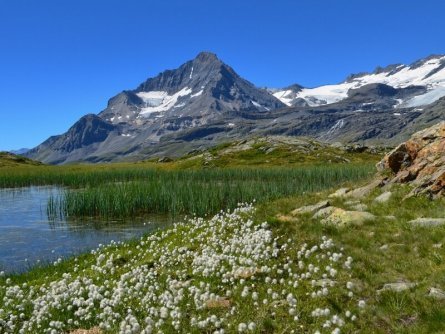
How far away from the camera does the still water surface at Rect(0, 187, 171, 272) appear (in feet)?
83.0

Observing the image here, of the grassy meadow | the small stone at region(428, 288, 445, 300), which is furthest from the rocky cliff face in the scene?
the small stone at region(428, 288, 445, 300)

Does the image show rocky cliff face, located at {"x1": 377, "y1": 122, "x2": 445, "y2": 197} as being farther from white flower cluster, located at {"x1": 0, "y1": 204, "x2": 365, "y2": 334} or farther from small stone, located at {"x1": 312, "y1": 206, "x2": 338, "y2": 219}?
white flower cluster, located at {"x1": 0, "y1": 204, "x2": 365, "y2": 334}

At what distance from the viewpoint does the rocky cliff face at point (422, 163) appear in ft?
64.5

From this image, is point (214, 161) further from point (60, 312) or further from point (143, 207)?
point (60, 312)

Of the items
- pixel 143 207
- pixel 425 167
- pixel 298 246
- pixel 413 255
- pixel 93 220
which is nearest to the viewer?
pixel 413 255

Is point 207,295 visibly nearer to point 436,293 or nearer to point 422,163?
point 436,293

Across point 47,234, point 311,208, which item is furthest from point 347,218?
point 47,234

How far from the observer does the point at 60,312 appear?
12.8m

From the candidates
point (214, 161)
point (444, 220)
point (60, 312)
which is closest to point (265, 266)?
point (60, 312)

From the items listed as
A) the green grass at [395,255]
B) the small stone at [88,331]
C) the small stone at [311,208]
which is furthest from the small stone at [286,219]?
the small stone at [88,331]

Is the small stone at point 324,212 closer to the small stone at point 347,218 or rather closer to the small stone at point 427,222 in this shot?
the small stone at point 347,218

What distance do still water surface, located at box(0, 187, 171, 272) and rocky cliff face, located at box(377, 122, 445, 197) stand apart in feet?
51.4

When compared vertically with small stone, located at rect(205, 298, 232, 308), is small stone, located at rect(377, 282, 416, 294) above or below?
above

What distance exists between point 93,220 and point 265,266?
26518 millimetres
